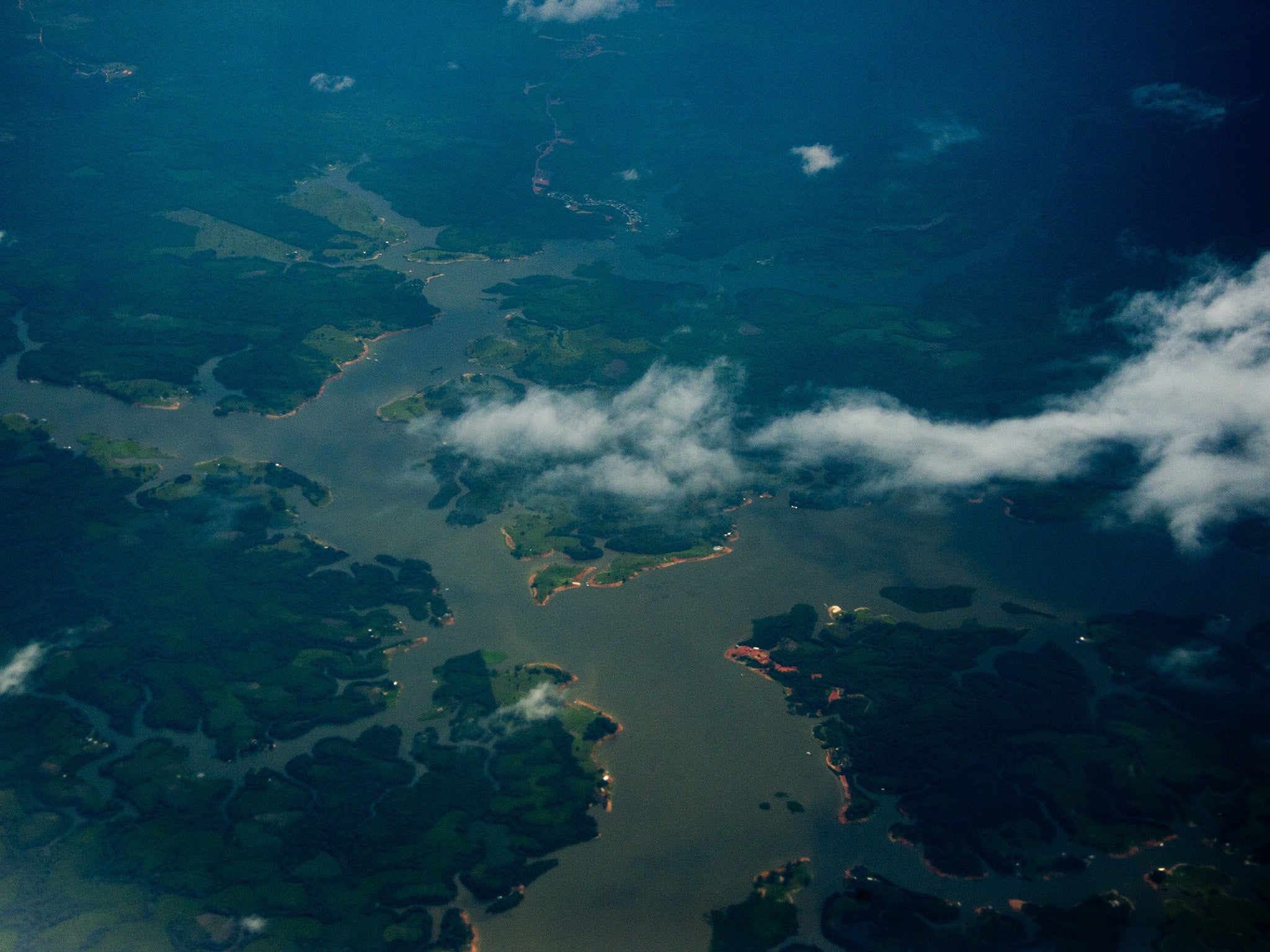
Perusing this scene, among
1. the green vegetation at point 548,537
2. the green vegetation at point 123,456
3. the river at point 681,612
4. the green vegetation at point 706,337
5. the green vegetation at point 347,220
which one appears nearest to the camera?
the river at point 681,612

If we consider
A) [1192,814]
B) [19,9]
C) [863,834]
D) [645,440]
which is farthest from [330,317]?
[19,9]

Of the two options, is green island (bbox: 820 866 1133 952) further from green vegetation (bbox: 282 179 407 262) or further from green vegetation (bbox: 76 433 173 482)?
green vegetation (bbox: 282 179 407 262)

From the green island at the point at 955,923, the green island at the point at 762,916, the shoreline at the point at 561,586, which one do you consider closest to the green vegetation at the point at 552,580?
the shoreline at the point at 561,586

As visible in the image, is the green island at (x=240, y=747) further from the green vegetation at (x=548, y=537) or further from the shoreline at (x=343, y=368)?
Answer: the shoreline at (x=343, y=368)

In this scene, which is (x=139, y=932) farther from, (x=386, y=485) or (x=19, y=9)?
(x=19, y=9)

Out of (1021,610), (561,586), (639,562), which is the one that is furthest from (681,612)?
(1021,610)

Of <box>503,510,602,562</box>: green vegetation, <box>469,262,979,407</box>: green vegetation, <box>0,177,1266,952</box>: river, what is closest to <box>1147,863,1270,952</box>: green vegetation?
<box>0,177,1266,952</box>: river

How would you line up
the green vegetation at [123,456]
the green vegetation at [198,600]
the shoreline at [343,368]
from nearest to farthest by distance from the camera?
the green vegetation at [198,600]
the green vegetation at [123,456]
the shoreline at [343,368]

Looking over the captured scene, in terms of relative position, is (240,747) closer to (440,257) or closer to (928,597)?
(928,597)
